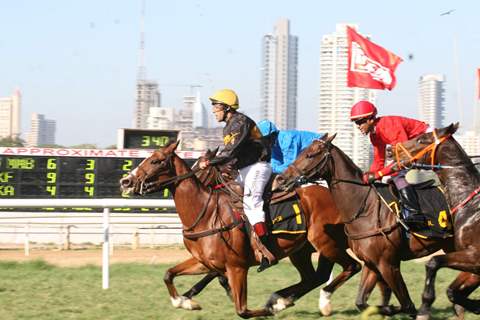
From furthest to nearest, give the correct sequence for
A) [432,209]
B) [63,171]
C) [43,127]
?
[43,127] → [63,171] → [432,209]

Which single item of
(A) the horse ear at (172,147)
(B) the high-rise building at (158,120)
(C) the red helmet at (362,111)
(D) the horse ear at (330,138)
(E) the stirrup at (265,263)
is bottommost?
(E) the stirrup at (265,263)

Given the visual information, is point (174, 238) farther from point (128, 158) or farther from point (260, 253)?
point (260, 253)

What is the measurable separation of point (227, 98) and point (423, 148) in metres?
1.76

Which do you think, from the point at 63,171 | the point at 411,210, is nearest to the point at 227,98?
the point at 411,210

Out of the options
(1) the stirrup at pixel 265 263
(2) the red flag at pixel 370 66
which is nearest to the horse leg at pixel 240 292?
(1) the stirrup at pixel 265 263

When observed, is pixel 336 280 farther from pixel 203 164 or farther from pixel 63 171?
pixel 63 171

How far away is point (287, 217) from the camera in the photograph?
23.6 feet

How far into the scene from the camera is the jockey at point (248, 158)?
6996 millimetres

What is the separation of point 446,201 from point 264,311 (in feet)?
5.86

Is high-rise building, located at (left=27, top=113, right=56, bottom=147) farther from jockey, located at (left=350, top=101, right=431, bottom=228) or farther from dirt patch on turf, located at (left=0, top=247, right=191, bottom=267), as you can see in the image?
jockey, located at (left=350, top=101, right=431, bottom=228)

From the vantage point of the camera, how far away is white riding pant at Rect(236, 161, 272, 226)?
22.9 ft

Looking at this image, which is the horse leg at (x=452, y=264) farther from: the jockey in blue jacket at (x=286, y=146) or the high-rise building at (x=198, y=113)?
the high-rise building at (x=198, y=113)

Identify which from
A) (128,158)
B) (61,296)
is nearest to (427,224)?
(61,296)

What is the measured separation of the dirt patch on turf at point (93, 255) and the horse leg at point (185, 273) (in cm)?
588
